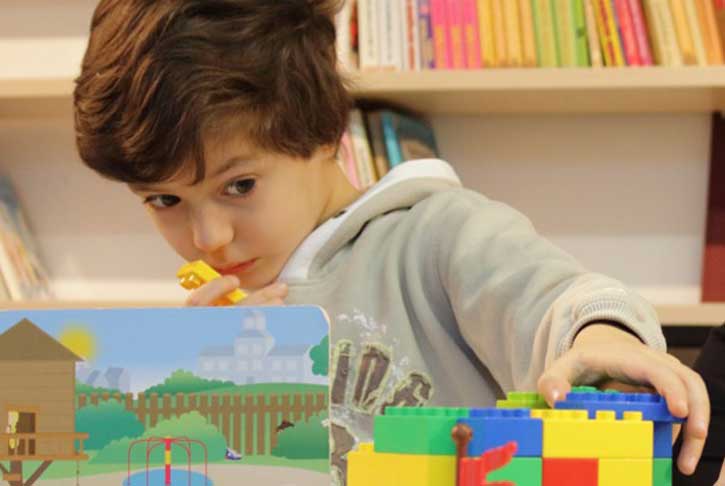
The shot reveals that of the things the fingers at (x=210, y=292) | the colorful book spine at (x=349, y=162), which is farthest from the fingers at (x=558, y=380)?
→ the colorful book spine at (x=349, y=162)

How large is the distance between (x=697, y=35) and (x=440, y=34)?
0.48 m

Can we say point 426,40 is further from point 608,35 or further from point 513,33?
point 608,35

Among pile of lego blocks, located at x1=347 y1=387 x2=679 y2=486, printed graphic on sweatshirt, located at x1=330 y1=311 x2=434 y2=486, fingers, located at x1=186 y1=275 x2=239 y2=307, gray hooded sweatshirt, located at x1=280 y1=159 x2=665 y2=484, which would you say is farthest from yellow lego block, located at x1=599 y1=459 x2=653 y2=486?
printed graphic on sweatshirt, located at x1=330 y1=311 x2=434 y2=486

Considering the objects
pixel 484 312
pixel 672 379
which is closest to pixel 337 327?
pixel 484 312

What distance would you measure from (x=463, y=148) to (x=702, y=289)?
0.57m

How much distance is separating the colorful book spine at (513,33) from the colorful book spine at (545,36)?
0.11 feet

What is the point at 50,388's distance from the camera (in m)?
0.57

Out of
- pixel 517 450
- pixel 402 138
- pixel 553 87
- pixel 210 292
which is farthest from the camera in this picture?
pixel 402 138

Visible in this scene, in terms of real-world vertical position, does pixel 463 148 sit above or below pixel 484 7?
below

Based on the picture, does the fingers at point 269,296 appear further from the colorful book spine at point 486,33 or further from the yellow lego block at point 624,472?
the colorful book spine at point 486,33

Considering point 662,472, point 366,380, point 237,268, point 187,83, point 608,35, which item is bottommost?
point 662,472

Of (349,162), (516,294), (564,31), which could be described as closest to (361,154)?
(349,162)

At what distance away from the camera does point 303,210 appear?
129cm

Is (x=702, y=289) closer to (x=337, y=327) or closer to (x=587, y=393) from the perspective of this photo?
(x=337, y=327)
